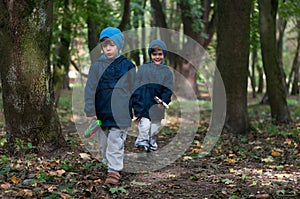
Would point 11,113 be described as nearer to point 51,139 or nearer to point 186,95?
point 51,139

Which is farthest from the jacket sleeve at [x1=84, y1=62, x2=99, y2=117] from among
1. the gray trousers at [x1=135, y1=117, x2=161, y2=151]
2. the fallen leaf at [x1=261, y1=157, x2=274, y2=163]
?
the fallen leaf at [x1=261, y1=157, x2=274, y2=163]

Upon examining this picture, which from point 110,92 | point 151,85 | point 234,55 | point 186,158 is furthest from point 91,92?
point 234,55

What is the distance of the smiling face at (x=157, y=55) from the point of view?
741cm

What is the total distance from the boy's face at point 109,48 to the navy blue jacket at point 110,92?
0.08 metres

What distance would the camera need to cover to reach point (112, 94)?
537cm

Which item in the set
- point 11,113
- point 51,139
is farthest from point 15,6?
point 51,139

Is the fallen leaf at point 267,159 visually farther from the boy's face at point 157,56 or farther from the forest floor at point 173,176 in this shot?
the boy's face at point 157,56

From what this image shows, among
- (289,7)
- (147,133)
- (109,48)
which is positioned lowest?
(147,133)

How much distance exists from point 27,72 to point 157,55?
242 cm

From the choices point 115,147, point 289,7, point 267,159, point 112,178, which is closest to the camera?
point 112,178

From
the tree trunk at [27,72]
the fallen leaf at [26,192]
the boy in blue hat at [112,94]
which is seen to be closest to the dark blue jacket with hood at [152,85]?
the tree trunk at [27,72]

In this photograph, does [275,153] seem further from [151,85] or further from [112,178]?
[112,178]

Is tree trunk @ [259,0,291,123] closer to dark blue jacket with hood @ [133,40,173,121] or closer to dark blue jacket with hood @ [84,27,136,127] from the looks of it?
dark blue jacket with hood @ [133,40,173,121]

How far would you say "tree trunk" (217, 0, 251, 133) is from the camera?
9.29 m
